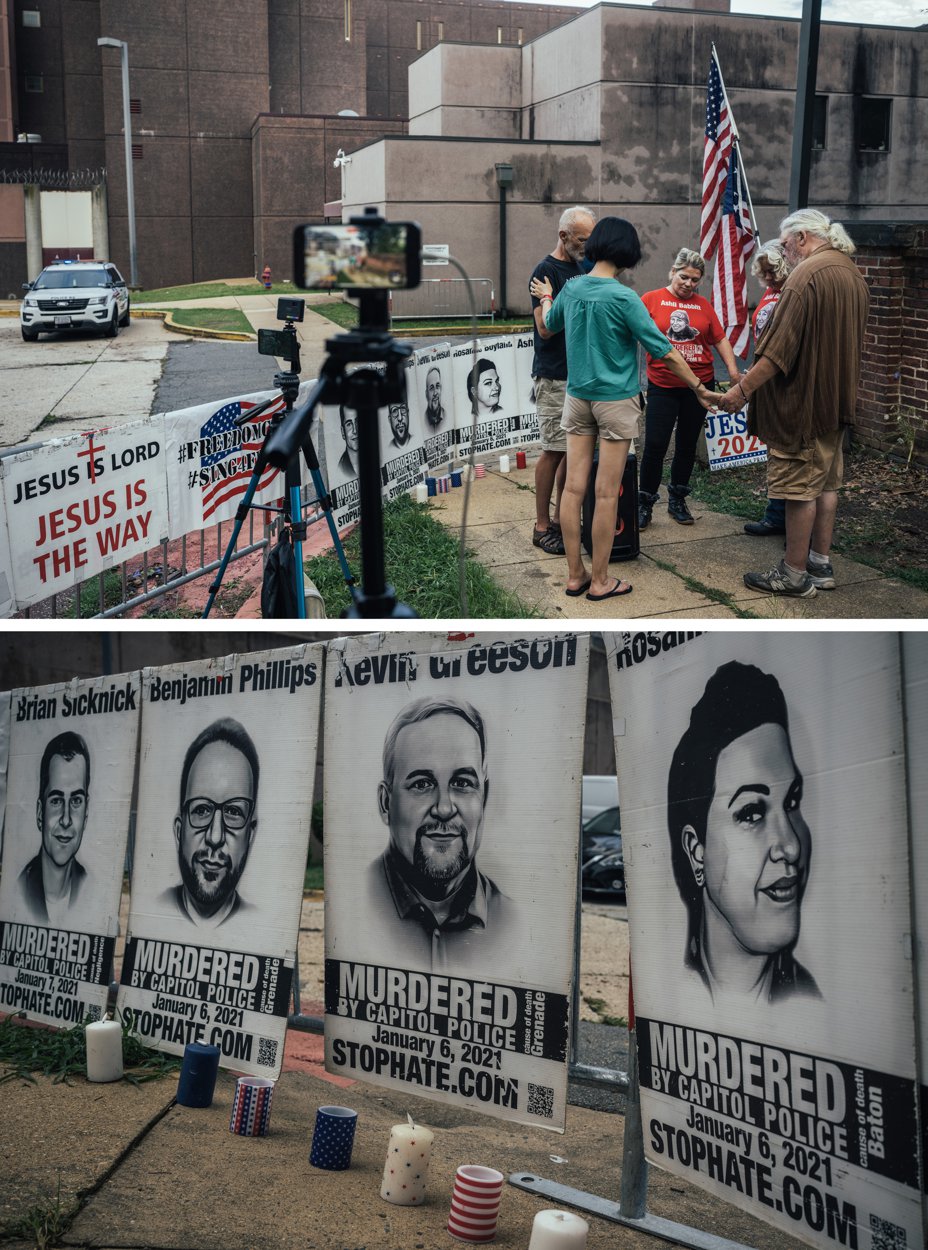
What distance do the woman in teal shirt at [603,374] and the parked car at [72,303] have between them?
15711 mm

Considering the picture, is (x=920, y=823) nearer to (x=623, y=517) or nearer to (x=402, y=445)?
(x=623, y=517)

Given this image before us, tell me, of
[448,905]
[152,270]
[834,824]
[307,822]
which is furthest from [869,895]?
[152,270]

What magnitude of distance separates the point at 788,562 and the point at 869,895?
11.2ft

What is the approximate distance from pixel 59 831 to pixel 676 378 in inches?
190

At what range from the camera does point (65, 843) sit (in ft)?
25.5

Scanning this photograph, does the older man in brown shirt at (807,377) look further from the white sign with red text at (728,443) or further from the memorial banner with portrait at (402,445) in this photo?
the memorial banner with portrait at (402,445)

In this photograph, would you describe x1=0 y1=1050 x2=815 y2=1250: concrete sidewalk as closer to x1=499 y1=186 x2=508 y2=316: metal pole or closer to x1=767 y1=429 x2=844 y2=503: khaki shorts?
x1=767 y1=429 x2=844 y2=503: khaki shorts

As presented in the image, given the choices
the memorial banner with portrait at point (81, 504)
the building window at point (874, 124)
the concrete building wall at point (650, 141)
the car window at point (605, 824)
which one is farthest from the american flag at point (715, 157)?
the building window at point (874, 124)

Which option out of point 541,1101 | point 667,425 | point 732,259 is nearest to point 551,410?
point 667,425

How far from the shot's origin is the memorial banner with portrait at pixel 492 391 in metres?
11.3

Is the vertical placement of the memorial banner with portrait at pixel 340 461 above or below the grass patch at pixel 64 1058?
above

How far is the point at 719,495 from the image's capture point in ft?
30.1

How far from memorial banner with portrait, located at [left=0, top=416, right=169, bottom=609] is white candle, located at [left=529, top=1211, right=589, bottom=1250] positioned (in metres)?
4.31

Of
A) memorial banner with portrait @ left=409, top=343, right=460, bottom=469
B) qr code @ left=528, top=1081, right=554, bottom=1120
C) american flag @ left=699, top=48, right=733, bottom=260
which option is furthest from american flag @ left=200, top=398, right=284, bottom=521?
qr code @ left=528, top=1081, right=554, bottom=1120
